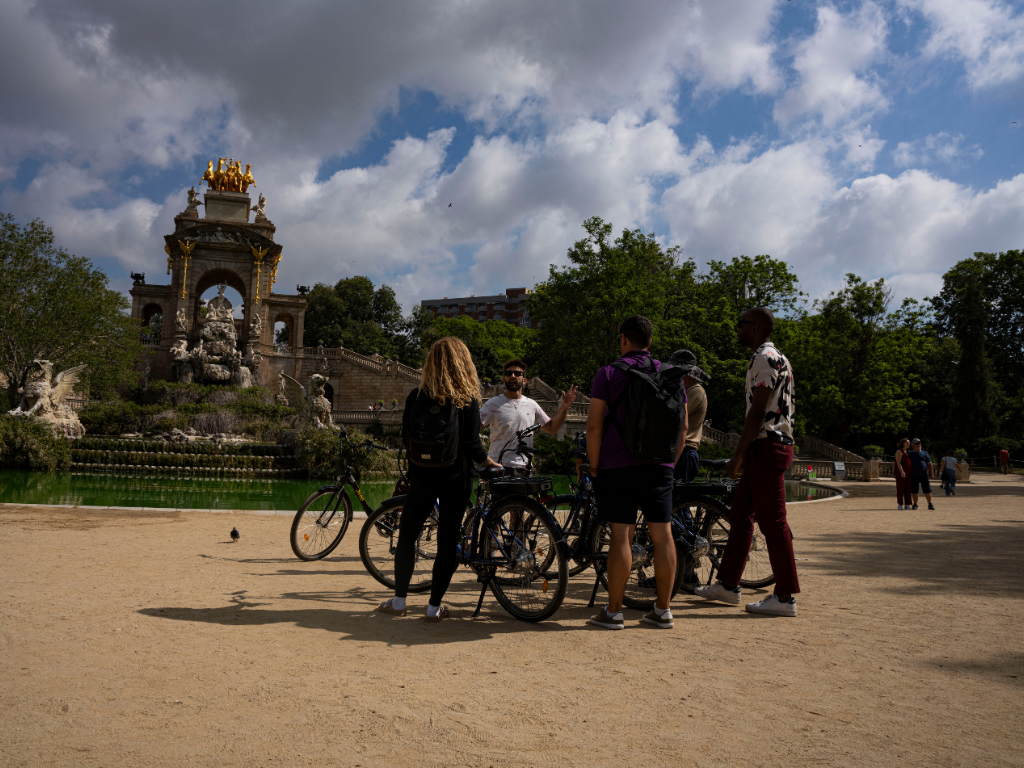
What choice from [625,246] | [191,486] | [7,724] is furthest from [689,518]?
[625,246]

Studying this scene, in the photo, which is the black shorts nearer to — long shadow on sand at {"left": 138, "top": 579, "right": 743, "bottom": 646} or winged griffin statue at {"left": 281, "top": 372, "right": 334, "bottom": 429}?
long shadow on sand at {"left": 138, "top": 579, "right": 743, "bottom": 646}

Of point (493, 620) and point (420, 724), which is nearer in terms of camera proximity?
point (420, 724)

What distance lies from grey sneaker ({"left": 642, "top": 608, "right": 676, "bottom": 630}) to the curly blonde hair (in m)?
1.75

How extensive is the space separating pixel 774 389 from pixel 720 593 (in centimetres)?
151

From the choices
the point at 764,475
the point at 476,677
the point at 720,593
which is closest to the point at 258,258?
the point at 720,593

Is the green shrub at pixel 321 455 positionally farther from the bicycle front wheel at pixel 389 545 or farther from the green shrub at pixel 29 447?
the bicycle front wheel at pixel 389 545

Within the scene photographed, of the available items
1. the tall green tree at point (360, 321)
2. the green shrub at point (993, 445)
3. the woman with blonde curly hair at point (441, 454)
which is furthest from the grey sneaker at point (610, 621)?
the tall green tree at point (360, 321)

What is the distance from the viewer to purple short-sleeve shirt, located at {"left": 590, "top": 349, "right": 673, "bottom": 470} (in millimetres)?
4195

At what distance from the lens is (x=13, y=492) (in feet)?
48.1

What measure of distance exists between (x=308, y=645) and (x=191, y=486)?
17.3 metres

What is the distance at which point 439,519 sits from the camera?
4.45 m

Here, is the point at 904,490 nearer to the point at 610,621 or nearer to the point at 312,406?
the point at 610,621

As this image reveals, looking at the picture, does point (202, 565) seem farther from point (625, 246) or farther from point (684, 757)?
point (625, 246)

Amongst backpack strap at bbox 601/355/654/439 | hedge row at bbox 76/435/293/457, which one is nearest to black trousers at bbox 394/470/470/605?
backpack strap at bbox 601/355/654/439
